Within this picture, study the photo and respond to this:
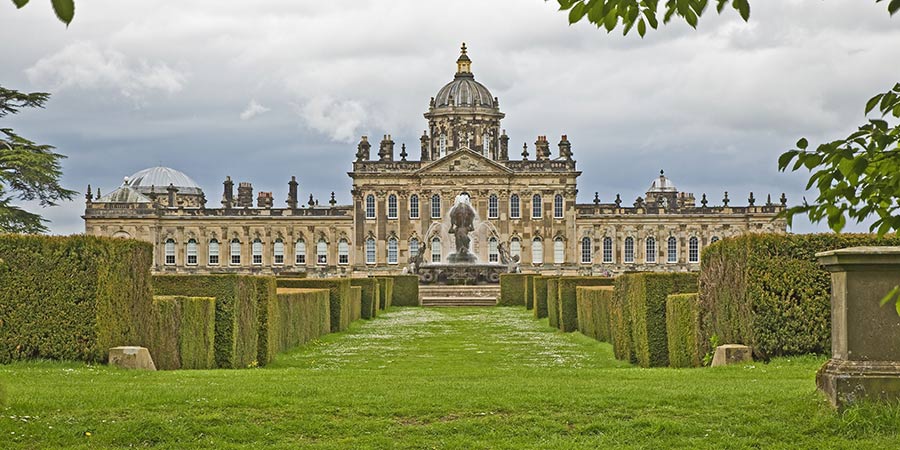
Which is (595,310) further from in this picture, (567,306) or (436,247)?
(436,247)

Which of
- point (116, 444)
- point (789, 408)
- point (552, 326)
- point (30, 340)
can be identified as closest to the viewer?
point (116, 444)

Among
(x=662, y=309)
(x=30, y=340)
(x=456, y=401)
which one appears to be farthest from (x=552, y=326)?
(x=456, y=401)

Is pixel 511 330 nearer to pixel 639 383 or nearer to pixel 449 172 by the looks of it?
pixel 639 383

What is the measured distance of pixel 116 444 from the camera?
7.75 m

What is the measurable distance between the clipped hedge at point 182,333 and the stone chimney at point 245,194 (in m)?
72.0

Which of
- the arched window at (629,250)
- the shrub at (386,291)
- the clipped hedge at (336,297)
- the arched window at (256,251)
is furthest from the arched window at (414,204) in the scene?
the clipped hedge at (336,297)

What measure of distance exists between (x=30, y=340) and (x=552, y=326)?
587 inches

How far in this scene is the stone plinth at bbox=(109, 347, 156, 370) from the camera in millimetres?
12664

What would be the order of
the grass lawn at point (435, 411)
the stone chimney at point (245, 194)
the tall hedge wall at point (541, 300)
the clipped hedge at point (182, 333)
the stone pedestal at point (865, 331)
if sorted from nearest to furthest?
1. the grass lawn at point (435, 411)
2. the stone pedestal at point (865, 331)
3. the clipped hedge at point (182, 333)
4. the tall hedge wall at point (541, 300)
5. the stone chimney at point (245, 194)

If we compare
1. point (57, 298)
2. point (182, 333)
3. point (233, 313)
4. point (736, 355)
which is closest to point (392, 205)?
point (233, 313)

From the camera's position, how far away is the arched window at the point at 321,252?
251 feet

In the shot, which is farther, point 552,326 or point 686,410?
point 552,326

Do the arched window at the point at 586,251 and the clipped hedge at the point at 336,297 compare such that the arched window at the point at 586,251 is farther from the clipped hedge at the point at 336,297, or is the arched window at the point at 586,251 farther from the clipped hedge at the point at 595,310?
the clipped hedge at the point at 595,310

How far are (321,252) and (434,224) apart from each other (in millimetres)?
8242
